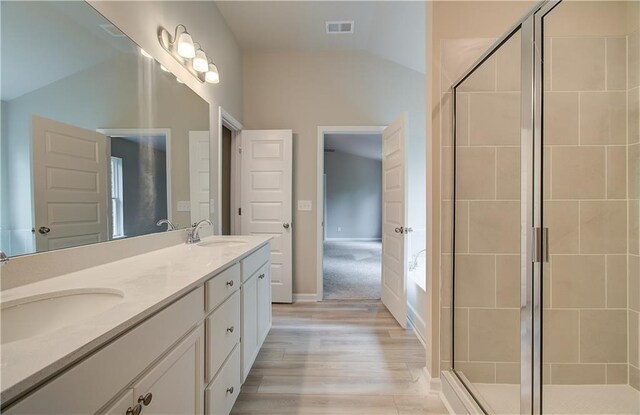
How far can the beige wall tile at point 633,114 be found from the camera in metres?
1.42

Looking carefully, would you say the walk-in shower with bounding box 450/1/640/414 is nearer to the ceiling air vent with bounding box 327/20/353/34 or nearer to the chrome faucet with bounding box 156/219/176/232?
the ceiling air vent with bounding box 327/20/353/34

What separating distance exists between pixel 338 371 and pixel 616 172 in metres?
2.02

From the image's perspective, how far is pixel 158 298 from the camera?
0.74 meters

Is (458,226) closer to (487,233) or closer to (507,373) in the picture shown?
(487,233)

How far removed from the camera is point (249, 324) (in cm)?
155

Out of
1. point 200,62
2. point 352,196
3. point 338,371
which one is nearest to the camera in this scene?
point 338,371

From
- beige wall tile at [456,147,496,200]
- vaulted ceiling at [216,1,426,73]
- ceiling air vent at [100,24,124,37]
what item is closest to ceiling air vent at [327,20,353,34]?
vaulted ceiling at [216,1,426,73]

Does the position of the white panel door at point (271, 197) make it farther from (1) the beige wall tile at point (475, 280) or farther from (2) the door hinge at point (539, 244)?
(2) the door hinge at point (539, 244)

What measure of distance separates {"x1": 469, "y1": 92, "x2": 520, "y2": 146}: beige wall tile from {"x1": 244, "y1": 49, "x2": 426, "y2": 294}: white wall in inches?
63.1

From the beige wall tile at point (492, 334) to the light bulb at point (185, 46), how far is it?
93.7 inches

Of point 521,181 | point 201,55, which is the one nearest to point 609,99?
point 521,181

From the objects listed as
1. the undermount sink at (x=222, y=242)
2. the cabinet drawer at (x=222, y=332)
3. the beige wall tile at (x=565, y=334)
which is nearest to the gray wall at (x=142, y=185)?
the undermount sink at (x=222, y=242)

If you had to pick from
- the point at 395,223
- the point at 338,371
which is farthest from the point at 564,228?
the point at 338,371

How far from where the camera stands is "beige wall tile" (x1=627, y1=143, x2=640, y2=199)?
1.43 metres
